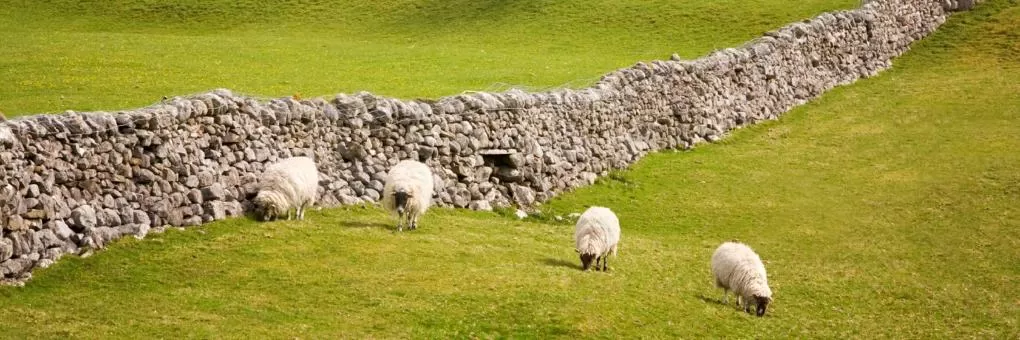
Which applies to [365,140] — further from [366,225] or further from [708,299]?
[708,299]

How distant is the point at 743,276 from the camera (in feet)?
71.2

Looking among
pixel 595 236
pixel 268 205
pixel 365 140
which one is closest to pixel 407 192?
pixel 268 205

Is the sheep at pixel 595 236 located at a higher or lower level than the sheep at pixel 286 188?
lower

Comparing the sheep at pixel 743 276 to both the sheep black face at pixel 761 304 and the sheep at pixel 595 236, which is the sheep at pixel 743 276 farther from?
the sheep at pixel 595 236

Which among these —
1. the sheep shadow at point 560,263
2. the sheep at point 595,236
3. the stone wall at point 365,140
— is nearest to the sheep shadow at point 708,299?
the sheep at point 595,236

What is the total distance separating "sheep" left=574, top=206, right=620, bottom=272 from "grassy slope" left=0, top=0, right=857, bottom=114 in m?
10.3

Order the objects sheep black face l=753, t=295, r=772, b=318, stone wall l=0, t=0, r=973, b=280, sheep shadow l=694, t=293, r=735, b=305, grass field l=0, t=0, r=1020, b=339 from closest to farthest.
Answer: grass field l=0, t=0, r=1020, b=339
stone wall l=0, t=0, r=973, b=280
sheep black face l=753, t=295, r=772, b=318
sheep shadow l=694, t=293, r=735, b=305

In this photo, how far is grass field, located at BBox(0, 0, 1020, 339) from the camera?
61.3ft

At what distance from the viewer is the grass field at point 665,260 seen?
18688mm

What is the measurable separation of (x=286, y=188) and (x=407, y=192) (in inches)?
77.5

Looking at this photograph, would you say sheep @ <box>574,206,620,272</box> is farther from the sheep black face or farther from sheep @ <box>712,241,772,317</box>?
the sheep black face

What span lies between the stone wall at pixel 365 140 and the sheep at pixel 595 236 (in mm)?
4962

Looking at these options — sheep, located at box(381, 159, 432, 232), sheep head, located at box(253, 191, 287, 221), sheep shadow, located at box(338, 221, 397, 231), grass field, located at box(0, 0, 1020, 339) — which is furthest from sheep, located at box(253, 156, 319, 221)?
sheep, located at box(381, 159, 432, 232)

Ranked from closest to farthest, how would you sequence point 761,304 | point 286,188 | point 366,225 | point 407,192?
1. point 761,304
2. point 286,188
3. point 407,192
4. point 366,225
